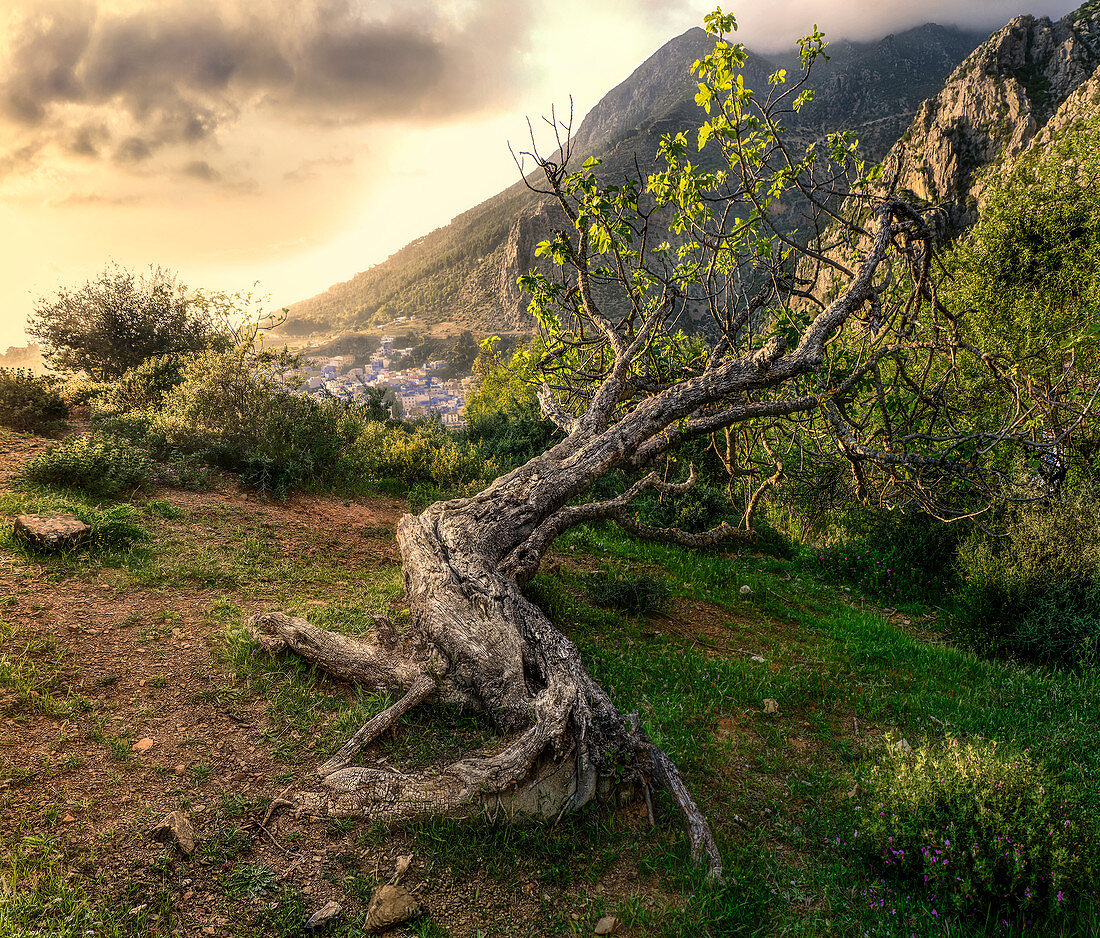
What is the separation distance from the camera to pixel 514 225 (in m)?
82.4

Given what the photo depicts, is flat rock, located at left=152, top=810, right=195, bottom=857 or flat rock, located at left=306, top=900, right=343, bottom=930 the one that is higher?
flat rock, located at left=152, top=810, right=195, bottom=857

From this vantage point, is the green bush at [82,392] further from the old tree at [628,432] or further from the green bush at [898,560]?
the green bush at [898,560]

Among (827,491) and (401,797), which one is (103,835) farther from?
(827,491)

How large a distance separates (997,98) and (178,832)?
95.9 m

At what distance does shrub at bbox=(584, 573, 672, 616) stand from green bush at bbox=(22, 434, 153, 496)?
6810 millimetres

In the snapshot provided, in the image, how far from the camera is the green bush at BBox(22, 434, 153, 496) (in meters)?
6.82

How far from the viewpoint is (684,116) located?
9006cm

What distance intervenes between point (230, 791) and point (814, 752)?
13.8ft

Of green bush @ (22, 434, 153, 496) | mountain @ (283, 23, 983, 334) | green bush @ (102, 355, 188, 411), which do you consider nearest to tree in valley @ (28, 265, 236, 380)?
green bush @ (102, 355, 188, 411)

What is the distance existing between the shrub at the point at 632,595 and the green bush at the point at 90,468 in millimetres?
6810

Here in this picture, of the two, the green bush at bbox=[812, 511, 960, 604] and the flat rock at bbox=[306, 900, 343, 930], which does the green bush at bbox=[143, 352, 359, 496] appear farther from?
the green bush at bbox=[812, 511, 960, 604]

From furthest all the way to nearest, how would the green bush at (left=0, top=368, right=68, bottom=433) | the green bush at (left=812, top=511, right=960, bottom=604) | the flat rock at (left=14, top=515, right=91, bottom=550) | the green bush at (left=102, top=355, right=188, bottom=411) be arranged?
1. the green bush at (left=102, top=355, right=188, bottom=411)
2. the green bush at (left=0, top=368, right=68, bottom=433)
3. the green bush at (left=812, top=511, right=960, bottom=604)
4. the flat rock at (left=14, top=515, right=91, bottom=550)

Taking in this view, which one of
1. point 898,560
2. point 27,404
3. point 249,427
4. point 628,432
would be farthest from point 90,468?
point 898,560

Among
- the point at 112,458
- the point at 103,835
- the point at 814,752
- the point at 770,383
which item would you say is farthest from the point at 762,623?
the point at 112,458
